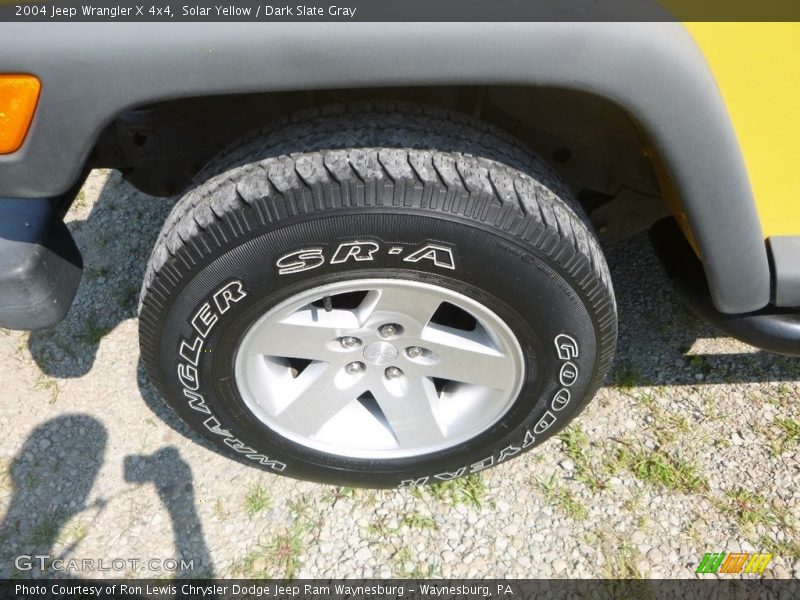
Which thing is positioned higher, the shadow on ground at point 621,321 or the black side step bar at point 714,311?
the black side step bar at point 714,311

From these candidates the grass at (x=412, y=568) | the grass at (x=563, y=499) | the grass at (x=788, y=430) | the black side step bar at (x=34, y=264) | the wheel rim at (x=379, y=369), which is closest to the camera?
the black side step bar at (x=34, y=264)

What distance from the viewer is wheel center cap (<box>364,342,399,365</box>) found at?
1.72 metres

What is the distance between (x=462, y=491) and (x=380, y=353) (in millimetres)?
600

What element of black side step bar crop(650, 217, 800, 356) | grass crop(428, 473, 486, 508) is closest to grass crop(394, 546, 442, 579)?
grass crop(428, 473, 486, 508)

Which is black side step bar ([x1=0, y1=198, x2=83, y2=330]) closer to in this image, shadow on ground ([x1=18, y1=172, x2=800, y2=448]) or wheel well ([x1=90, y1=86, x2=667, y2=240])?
wheel well ([x1=90, y1=86, x2=667, y2=240])

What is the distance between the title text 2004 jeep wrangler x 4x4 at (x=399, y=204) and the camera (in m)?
1.13

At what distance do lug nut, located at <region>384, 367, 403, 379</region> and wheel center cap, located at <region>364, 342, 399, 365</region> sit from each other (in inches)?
1.8

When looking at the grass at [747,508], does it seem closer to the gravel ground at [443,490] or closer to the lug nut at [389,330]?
the gravel ground at [443,490]

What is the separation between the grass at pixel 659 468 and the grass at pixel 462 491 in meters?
0.43

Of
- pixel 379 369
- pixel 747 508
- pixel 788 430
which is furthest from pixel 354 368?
pixel 788 430

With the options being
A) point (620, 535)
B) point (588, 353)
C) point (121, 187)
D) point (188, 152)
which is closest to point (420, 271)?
point (588, 353)

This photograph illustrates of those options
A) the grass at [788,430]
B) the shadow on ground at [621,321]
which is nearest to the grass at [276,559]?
the shadow on ground at [621,321]

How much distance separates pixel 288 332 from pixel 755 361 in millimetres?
1714

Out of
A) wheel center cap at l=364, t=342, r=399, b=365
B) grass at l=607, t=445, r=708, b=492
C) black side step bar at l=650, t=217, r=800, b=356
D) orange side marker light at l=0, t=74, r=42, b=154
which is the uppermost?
orange side marker light at l=0, t=74, r=42, b=154
